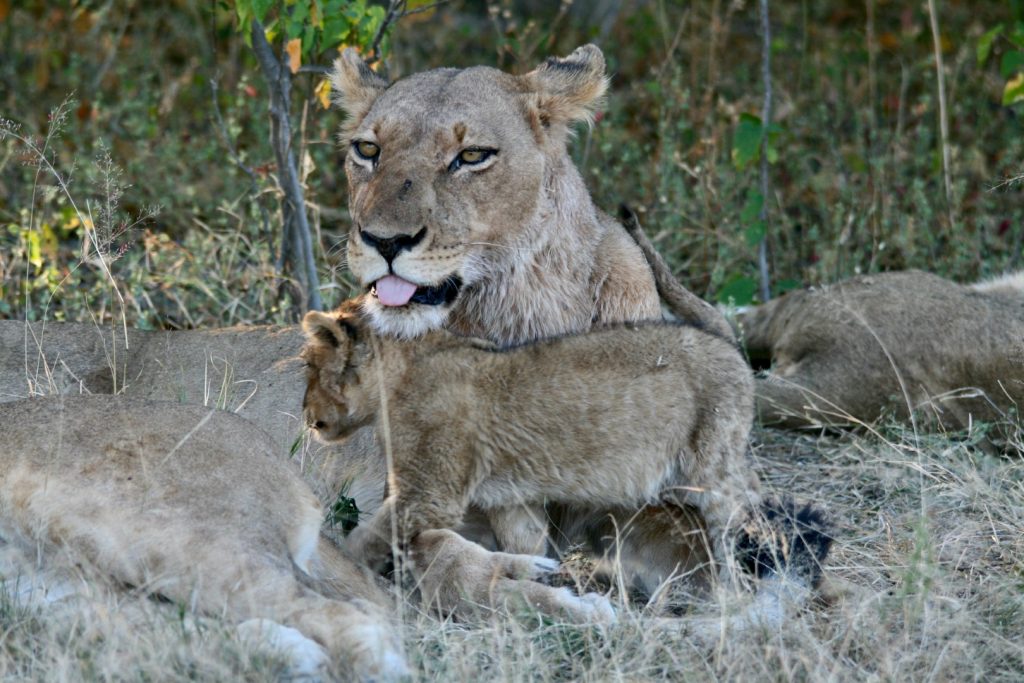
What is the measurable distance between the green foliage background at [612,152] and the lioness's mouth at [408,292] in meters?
1.57

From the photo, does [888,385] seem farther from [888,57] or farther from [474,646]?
[888,57]

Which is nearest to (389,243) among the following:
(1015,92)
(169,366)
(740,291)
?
(169,366)

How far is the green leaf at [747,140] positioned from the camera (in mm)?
6145

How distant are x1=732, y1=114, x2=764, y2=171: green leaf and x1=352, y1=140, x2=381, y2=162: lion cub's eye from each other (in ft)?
8.10

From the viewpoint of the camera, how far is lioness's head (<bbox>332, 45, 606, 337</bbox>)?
12.1 feet

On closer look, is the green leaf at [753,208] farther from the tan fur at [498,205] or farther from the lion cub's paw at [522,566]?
the lion cub's paw at [522,566]

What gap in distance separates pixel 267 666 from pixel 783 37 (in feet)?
25.2

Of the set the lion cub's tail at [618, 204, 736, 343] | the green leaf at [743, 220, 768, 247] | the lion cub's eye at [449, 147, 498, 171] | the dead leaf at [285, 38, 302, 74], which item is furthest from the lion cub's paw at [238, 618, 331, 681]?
the green leaf at [743, 220, 768, 247]

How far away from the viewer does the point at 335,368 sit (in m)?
3.65

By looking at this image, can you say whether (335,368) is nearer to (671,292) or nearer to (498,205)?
(498,205)

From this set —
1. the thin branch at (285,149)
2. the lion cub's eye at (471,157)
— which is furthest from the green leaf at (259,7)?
the lion cub's eye at (471,157)

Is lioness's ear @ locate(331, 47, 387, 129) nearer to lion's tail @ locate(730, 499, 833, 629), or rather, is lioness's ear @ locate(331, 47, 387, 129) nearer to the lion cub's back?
the lion cub's back

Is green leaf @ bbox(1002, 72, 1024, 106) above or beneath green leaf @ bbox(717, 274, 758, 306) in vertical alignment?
above

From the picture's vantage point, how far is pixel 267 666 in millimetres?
2740
